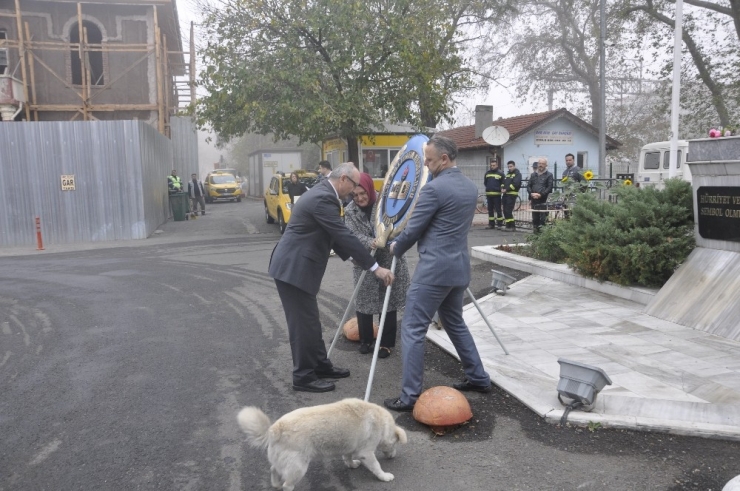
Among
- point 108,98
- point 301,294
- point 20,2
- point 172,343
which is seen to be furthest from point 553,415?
point 20,2

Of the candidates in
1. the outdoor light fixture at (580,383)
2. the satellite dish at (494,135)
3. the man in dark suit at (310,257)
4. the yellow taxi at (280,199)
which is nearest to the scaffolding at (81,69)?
the yellow taxi at (280,199)

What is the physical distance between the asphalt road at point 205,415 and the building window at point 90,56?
16.7 meters

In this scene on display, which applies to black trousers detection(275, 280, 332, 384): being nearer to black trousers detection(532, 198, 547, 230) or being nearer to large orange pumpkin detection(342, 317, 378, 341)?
large orange pumpkin detection(342, 317, 378, 341)

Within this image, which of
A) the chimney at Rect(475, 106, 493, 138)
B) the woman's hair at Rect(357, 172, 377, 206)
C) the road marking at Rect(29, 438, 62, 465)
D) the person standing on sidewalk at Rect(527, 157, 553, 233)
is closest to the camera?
the road marking at Rect(29, 438, 62, 465)

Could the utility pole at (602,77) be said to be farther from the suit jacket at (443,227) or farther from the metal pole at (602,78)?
the suit jacket at (443,227)

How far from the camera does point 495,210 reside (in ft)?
57.5

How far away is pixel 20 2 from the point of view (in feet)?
70.5

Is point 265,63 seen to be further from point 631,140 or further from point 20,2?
point 631,140

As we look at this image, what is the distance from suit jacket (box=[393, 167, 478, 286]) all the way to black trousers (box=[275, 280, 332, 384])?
988 millimetres

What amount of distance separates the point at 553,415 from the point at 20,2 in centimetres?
2357

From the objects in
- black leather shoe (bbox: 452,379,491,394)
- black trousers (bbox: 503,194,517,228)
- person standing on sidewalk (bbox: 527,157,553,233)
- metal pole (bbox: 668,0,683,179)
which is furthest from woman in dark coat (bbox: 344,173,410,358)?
black trousers (bbox: 503,194,517,228)

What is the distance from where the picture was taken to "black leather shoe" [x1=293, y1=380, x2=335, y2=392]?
202 inches

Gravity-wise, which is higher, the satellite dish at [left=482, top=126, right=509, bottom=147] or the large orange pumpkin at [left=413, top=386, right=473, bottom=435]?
the satellite dish at [left=482, top=126, right=509, bottom=147]

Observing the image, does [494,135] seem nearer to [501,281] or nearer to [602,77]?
[602,77]
